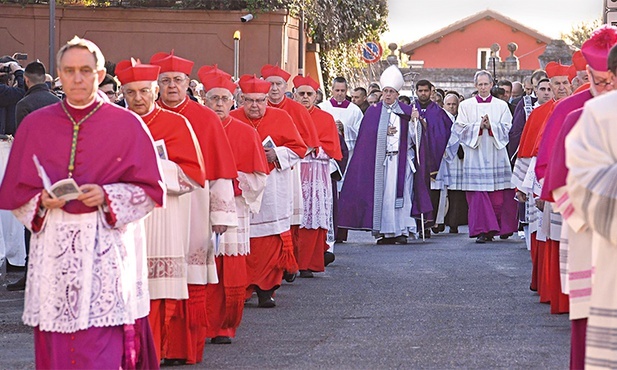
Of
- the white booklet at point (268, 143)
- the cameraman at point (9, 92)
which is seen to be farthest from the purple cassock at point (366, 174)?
the white booklet at point (268, 143)

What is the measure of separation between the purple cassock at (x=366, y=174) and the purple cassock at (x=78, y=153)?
43.9ft

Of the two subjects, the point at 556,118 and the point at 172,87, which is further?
the point at 172,87

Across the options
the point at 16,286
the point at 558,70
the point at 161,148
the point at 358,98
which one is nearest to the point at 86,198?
the point at 161,148

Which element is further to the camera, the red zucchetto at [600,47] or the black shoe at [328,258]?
the black shoe at [328,258]

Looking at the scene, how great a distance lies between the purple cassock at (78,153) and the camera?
728 cm

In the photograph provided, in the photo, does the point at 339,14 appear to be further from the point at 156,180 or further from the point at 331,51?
the point at 156,180

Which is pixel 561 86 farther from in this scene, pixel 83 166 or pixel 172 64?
pixel 83 166

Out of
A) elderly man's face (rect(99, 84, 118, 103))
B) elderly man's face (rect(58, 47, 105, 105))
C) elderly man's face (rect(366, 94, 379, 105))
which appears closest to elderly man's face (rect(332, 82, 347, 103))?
elderly man's face (rect(366, 94, 379, 105))

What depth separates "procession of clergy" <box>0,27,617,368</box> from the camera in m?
7.04

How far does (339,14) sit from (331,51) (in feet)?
3.53

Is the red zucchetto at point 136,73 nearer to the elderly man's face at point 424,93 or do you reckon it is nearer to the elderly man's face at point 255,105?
the elderly man's face at point 255,105

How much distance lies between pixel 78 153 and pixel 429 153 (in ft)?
48.5

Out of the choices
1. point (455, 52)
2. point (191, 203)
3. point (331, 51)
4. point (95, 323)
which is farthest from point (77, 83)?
point (455, 52)

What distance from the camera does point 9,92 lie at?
14.6 meters
